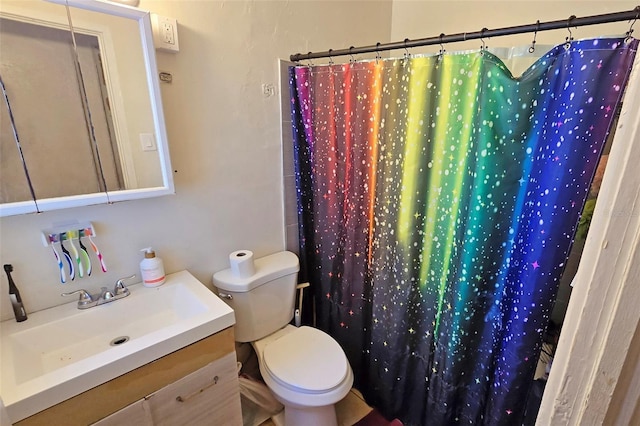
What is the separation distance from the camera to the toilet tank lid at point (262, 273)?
1476mm

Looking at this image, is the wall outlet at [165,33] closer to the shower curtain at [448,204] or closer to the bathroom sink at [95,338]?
the shower curtain at [448,204]

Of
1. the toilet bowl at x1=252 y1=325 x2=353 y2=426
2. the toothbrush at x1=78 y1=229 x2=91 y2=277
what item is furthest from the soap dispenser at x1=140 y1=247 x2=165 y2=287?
the toilet bowl at x1=252 y1=325 x2=353 y2=426

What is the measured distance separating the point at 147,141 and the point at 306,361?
1171 millimetres

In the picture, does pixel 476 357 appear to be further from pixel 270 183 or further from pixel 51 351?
pixel 51 351

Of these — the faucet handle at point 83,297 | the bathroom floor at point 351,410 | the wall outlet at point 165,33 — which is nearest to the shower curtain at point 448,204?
the bathroom floor at point 351,410

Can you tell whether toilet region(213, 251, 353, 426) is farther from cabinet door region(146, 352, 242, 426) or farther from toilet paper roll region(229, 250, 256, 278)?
cabinet door region(146, 352, 242, 426)

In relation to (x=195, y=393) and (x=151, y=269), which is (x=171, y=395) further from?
(x=151, y=269)

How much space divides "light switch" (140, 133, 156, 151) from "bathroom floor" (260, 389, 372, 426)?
57.6 inches

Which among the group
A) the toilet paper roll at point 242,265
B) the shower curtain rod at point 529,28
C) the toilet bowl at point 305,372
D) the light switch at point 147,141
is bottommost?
the toilet bowl at point 305,372

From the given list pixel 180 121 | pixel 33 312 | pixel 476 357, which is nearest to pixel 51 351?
pixel 33 312

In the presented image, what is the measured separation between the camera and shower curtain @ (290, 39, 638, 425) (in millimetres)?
936

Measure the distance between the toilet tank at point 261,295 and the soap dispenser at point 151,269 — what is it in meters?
0.27

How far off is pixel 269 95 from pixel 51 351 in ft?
4.38

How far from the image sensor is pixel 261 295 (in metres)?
1.54
